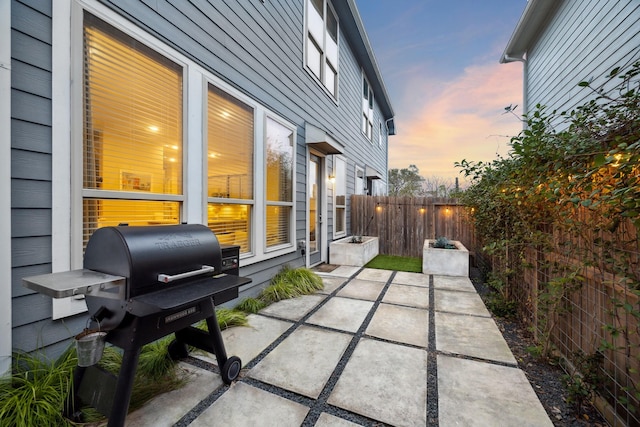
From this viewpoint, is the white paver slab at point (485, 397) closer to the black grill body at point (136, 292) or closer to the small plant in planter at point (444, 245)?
the black grill body at point (136, 292)

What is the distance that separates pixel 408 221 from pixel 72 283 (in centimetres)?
715

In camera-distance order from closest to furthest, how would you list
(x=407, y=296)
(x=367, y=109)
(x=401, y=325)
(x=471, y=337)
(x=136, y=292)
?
(x=136, y=292), (x=471, y=337), (x=401, y=325), (x=407, y=296), (x=367, y=109)

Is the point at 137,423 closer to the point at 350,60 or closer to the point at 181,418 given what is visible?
the point at 181,418

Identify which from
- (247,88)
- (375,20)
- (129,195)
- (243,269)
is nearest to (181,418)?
(129,195)

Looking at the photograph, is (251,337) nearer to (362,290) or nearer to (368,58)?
(362,290)

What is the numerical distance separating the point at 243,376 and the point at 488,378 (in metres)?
Result: 1.90

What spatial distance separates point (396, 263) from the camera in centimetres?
632

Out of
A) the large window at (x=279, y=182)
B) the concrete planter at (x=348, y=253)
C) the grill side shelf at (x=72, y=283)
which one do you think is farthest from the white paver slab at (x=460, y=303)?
the grill side shelf at (x=72, y=283)

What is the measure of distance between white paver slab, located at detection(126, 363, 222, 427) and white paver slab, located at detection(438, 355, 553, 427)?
1.59 m

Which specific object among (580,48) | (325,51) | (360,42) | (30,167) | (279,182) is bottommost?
(30,167)

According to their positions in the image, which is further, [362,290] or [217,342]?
[362,290]

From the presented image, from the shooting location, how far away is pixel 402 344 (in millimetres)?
2508

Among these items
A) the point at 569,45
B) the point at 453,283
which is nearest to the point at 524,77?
the point at 569,45

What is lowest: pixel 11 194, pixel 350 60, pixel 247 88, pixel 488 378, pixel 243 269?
pixel 488 378
